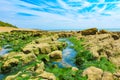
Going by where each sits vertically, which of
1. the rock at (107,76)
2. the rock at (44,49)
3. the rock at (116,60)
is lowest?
the rock at (107,76)

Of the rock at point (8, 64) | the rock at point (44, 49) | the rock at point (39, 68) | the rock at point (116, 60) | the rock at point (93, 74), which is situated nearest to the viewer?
the rock at point (93, 74)

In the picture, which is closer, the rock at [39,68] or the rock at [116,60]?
the rock at [39,68]

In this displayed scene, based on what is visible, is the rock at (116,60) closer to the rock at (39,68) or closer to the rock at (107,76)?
the rock at (107,76)

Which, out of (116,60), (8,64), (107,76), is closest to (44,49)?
(8,64)

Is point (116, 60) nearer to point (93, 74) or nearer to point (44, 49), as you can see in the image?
point (93, 74)

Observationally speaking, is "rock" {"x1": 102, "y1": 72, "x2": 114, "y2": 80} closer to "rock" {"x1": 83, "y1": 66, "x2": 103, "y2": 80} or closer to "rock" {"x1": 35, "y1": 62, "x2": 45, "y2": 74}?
"rock" {"x1": 83, "y1": 66, "x2": 103, "y2": 80}

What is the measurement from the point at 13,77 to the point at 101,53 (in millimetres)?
13514

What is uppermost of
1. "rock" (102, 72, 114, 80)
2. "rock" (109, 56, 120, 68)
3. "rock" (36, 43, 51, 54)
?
"rock" (36, 43, 51, 54)

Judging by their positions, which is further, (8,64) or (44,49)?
(44,49)

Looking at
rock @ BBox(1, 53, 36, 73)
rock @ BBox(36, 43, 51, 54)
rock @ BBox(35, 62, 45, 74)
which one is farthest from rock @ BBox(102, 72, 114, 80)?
rock @ BBox(36, 43, 51, 54)

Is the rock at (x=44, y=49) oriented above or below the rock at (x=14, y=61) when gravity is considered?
above

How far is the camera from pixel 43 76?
20.4 m

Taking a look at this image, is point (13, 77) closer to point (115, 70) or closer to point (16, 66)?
point (16, 66)

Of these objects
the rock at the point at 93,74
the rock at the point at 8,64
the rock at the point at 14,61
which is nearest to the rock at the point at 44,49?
the rock at the point at 14,61
